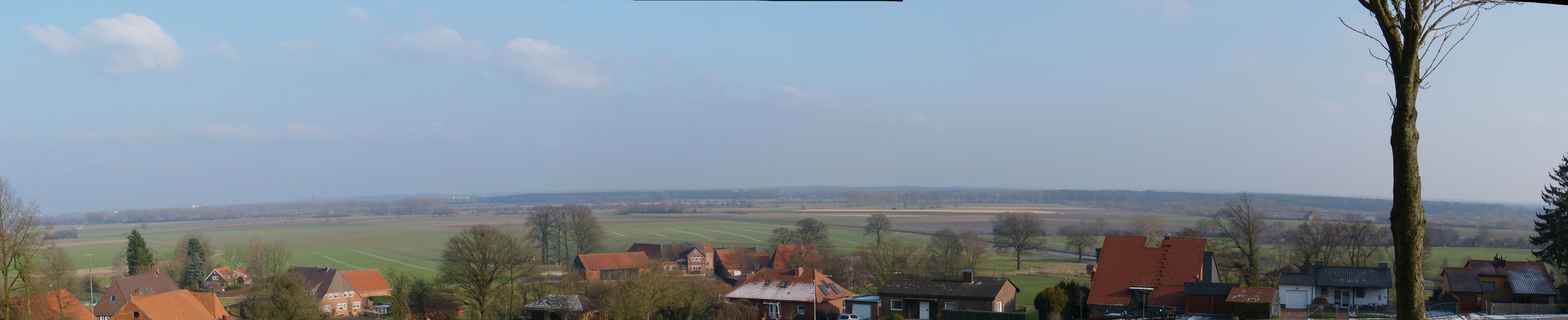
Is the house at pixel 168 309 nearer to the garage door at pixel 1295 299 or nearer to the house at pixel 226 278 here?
the house at pixel 226 278

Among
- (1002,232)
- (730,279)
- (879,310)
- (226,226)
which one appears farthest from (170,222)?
(879,310)

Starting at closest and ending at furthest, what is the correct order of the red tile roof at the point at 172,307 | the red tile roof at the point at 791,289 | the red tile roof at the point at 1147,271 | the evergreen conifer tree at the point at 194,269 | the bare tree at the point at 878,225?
the red tile roof at the point at 1147,271 → the red tile roof at the point at 172,307 → the red tile roof at the point at 791,289 → the evergreen conifer tree at the point at 194,269 → the bare tree at the point at 878,225

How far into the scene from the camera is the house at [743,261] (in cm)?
6462

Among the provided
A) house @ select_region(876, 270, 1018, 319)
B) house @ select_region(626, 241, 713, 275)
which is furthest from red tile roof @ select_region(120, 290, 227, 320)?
house @ select_region(626, 241, 713, 275)

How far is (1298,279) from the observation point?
33031 mm

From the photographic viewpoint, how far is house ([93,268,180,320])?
39.2 m

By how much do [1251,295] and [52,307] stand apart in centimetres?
4469

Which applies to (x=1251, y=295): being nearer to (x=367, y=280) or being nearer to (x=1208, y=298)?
(x=1208, y=298)

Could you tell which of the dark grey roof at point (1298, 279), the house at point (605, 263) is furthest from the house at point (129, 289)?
the dark grey roof at point (1298, 279)

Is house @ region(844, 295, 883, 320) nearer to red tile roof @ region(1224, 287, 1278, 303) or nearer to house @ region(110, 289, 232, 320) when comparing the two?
red tile roof @ region(1224, 287, 1278, 303)

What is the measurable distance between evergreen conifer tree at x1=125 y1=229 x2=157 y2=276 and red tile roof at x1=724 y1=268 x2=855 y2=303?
45176 millimetres

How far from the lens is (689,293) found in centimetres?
3547

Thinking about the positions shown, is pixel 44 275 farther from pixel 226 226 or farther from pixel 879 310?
pixel 226 226

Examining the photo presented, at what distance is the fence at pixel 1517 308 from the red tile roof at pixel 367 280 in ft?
184
